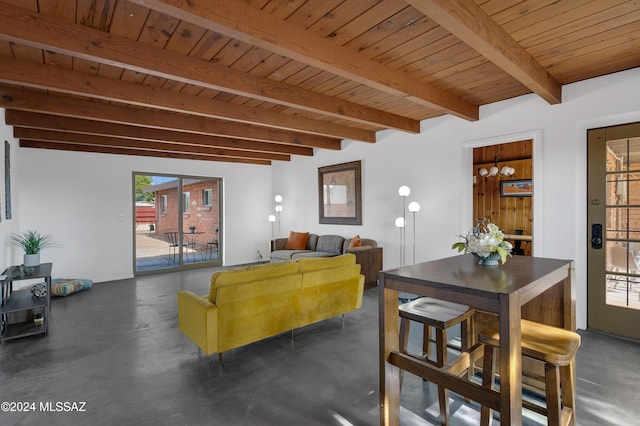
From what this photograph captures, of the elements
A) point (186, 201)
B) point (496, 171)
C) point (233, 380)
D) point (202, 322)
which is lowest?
point (233, 380)

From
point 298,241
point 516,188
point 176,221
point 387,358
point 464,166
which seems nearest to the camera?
point 387,358

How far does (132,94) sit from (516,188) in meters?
6.77

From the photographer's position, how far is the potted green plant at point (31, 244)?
152 inches

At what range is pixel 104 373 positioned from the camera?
2660 millimetres

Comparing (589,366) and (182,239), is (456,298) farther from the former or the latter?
(182,239)

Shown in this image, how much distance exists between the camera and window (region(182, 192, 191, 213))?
713 centimetres

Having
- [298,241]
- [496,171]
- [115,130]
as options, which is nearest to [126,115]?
[115,130]

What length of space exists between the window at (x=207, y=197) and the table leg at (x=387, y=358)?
658 centimetres

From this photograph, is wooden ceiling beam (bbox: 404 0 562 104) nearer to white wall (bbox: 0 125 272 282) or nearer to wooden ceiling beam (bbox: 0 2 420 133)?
wooden ceiling beam (bbox: 0 2 420 133)

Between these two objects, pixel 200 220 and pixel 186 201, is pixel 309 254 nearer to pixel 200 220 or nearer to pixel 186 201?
pixel 200 220

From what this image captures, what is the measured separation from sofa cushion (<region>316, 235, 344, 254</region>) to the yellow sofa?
2450 millimetres

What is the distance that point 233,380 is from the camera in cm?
254

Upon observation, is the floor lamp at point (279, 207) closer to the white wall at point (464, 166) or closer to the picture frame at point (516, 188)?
the white wall at point (464, 166)

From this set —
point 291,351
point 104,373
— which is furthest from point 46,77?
point 291,351
